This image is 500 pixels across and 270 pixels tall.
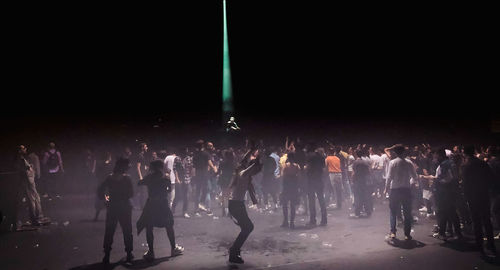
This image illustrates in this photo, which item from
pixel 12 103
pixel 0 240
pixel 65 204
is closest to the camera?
pixel 0 240

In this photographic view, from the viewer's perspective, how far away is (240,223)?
704cm

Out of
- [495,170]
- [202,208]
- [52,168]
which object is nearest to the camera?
[495,170]

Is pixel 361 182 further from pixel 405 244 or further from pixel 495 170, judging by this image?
pixel 495 170

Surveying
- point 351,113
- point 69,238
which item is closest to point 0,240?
point 69,238

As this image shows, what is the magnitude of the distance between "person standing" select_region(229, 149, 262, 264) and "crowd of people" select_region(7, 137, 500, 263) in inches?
0.7

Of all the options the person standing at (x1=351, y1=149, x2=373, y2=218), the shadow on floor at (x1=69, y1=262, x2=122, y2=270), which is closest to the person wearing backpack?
the shadow on floor at (x1=69, y1=262, x2=122, y2=270)

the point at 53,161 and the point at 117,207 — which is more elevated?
the point at 53,161

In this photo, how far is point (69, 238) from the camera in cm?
932

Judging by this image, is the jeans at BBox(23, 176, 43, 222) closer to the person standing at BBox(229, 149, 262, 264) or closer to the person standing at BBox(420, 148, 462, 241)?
the person standing at BBox(229, 149, 262, 264)

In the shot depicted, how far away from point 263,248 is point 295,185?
8.91 feet

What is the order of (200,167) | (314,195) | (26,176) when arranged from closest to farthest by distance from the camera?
(26,176) < (314,195) < (200,167)

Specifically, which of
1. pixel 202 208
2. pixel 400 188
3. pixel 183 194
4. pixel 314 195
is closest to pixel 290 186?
pixel 314 195

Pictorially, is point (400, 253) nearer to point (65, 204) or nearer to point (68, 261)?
point (68, 261)

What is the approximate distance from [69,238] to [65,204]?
21.6 ft
